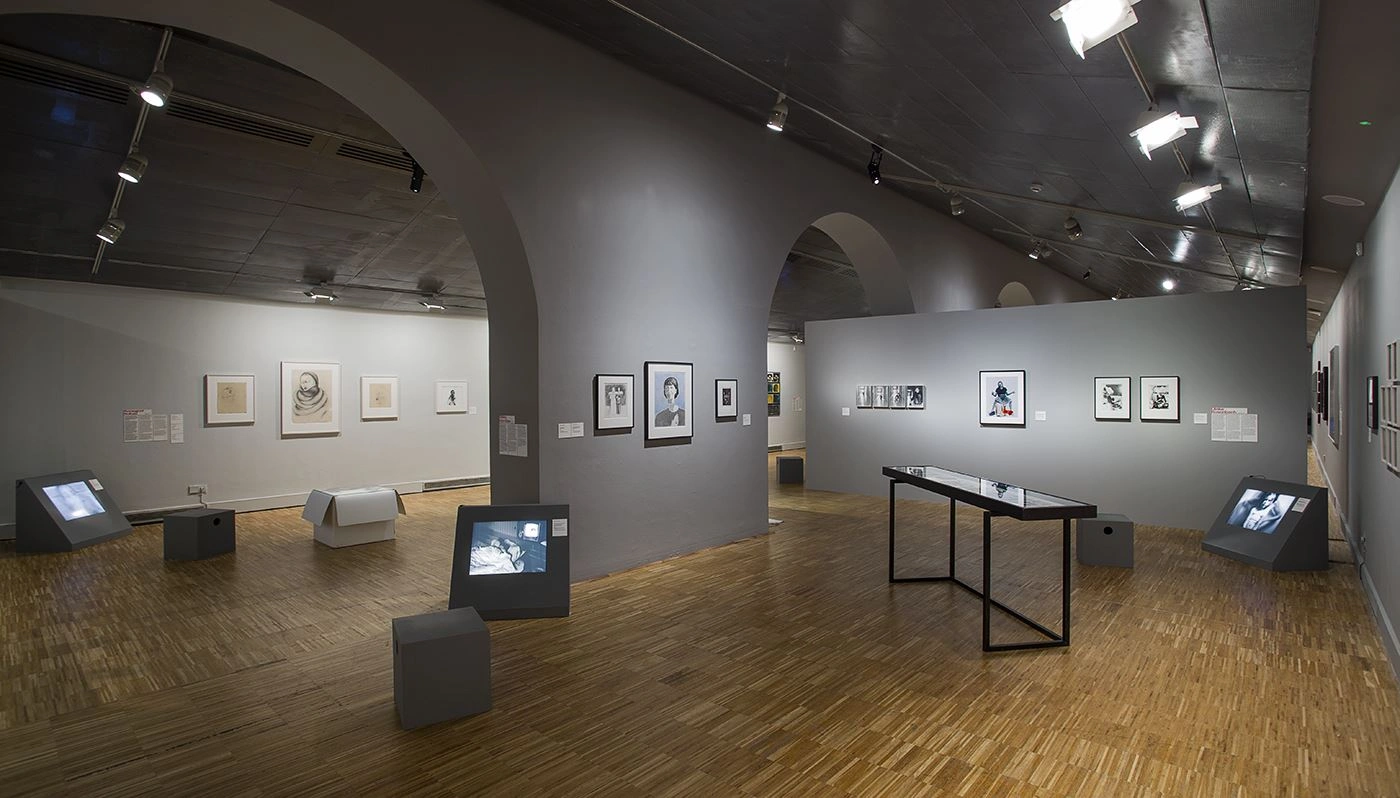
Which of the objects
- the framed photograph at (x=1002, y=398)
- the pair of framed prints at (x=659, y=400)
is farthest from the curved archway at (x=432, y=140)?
the framed photograph at (x=1002, y=398)

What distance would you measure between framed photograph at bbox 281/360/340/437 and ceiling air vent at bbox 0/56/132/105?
21.5 feet

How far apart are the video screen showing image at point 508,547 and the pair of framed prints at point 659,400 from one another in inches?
49.7

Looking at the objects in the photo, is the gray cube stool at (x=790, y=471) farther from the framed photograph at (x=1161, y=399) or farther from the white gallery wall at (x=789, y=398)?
the white gallery wall at (x=789, y=398)

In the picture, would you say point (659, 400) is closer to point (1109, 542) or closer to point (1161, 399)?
point (1109, 542)

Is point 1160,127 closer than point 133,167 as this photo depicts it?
Yes

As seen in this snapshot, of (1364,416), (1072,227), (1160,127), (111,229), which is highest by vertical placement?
(1072,227)

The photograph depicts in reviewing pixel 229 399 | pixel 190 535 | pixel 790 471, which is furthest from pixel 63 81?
pixel 790 471

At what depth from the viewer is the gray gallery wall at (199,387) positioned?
9.39 m

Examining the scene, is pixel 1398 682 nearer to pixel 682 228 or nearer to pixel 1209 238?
pixel 682 228

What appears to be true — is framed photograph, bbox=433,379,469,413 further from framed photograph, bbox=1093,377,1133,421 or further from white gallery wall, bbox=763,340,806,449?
framed photograph, bbox=1093,377,1133,421

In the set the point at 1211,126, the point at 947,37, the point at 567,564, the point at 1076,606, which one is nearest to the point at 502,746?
the point at 567,564

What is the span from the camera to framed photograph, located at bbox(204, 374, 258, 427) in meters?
10.8

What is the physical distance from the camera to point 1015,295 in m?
16.2

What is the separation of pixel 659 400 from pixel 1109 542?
15.3 feet
